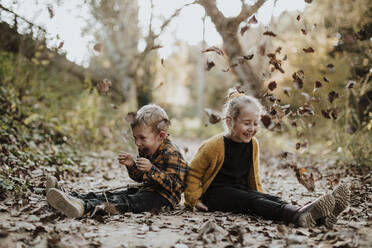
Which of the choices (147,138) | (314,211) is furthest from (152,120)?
(314,211)

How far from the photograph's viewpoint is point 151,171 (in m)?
2.90

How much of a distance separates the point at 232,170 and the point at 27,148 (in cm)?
298

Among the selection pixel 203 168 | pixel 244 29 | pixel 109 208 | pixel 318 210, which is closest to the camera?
pixel 318 210

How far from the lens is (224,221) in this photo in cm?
274

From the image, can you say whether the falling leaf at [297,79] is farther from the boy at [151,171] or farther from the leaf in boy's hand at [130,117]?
the leaf in boy's hand at [130,117]

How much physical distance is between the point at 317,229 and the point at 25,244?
6.58ft

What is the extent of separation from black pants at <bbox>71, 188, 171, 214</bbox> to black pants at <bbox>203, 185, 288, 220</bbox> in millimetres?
441

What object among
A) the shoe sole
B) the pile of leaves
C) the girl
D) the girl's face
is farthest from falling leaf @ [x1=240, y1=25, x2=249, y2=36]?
the pile of leaves

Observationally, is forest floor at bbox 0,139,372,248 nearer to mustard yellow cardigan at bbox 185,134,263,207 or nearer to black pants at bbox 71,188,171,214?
black pants at bbox 71,188,171,214

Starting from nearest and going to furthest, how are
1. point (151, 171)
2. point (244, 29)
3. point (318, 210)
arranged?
1. point (318, 210)
2. point (151, 171)
3. point (244, 29)

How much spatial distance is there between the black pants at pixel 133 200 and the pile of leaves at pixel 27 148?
710 millimetres

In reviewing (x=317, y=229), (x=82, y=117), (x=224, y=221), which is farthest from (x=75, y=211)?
(x=82, y=117)

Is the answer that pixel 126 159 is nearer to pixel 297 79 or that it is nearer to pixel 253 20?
pixel 253 20

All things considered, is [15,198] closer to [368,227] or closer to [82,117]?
[368,227]
